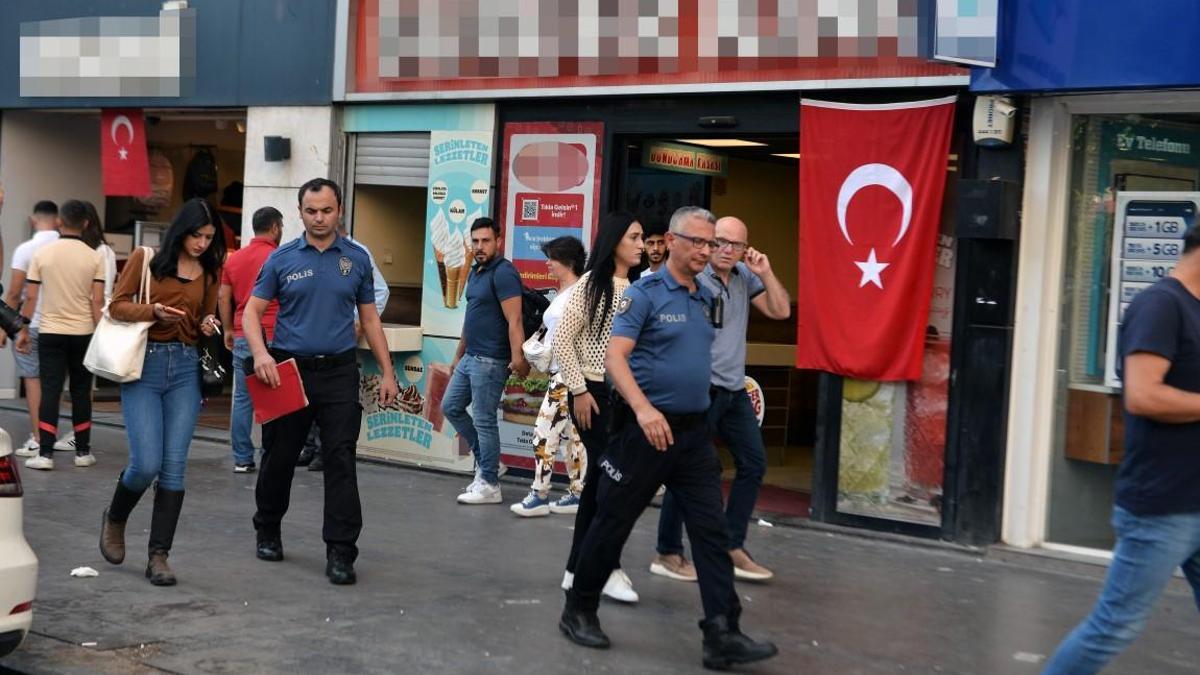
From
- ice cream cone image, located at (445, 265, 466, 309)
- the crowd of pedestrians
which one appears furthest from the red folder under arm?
ice cream cone image, located at (445, 265, 466, 309)

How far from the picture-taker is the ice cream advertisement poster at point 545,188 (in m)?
11.0

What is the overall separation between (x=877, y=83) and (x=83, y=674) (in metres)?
5.83

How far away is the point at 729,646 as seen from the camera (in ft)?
20.4

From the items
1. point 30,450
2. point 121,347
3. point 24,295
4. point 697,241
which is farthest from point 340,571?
point 24,295

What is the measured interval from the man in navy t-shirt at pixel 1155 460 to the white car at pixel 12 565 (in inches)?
149

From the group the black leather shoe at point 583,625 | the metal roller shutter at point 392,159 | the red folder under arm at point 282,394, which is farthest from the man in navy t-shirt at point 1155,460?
the metal roller shutter at point 392,159

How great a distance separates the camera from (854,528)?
31.9 ft

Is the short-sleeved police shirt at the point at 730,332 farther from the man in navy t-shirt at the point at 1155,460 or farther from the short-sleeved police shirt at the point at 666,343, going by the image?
the man in navy t-shirt at the point at 1155,460

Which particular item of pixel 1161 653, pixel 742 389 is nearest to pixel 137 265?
pixel 742 389

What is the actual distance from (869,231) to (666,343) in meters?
3.40

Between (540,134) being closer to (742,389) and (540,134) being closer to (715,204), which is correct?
(715,204)

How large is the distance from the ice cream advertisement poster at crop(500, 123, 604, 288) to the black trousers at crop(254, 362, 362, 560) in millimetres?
3443

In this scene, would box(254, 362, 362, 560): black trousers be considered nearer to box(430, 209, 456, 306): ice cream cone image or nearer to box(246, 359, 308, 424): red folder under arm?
box(246, 359, 308, 424): red folder under arm

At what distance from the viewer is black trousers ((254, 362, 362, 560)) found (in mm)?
7762
